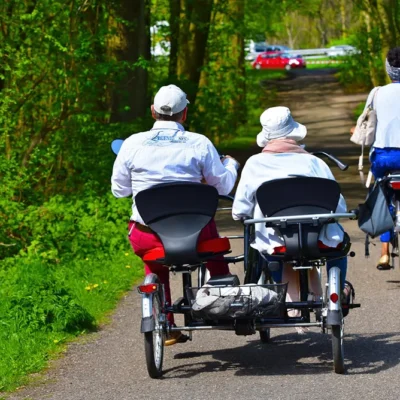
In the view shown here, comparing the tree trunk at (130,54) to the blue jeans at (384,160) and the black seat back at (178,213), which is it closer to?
the blue jeans at (384,160)

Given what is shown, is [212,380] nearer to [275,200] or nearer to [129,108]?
[275,200]

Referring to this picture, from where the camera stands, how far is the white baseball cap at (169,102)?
755cm

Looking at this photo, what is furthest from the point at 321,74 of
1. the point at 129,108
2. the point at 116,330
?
the point at 116,330

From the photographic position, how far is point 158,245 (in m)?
7.38

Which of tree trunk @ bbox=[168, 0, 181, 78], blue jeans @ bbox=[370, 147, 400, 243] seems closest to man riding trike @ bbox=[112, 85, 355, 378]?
blue jeans @ bbox=[370, 147, 400, 243]

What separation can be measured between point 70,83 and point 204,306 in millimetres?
9902

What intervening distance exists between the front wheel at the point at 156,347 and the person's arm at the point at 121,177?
789 mm

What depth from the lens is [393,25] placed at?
90.4 feet

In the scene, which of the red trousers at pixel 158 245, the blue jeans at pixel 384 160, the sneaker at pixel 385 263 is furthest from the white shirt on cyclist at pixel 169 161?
the sneaker at pixel 385 263

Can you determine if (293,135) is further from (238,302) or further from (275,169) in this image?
(238,302)

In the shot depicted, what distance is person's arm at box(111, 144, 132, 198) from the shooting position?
755 cm

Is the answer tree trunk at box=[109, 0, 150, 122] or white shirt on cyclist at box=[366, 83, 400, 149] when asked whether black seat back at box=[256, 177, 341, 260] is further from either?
tree trunk at box=[109, 0, 150, 122]

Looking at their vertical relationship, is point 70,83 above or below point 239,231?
above

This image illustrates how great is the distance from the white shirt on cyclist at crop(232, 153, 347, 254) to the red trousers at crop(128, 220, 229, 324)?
8.8 inches
